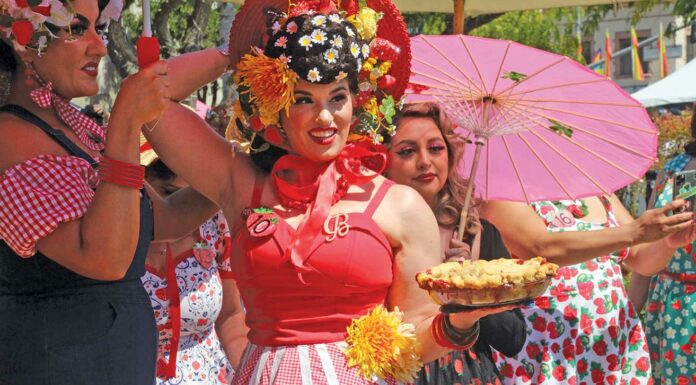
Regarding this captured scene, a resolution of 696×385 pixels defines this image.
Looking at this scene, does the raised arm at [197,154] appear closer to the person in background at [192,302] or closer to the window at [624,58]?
the person in background at [192,302]

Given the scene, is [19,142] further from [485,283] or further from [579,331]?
[579,331]

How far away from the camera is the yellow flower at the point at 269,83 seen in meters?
3.16

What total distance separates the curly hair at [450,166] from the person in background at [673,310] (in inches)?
90.4

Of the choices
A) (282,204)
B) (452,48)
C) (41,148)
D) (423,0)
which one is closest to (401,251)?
(282,204)

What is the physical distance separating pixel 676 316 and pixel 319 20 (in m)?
3.80

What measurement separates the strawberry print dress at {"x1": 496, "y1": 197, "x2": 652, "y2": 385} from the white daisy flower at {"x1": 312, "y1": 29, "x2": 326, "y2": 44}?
2.23 metres

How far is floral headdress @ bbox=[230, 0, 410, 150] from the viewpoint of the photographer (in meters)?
3.17

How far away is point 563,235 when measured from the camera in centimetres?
485

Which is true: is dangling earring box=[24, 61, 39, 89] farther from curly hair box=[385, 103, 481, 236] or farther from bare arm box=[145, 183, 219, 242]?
curly hair box=[385, 103, 481, 236]

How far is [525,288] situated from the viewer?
285cm

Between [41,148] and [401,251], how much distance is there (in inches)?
44.3

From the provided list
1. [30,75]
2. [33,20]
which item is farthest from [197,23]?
[33,20]

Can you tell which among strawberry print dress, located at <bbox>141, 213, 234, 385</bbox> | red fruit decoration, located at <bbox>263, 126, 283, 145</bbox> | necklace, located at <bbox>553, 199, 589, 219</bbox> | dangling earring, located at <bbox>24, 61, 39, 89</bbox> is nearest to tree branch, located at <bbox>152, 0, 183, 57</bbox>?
strawberry print dress, located at <bbox>141, 213, 234, 385</bbox>

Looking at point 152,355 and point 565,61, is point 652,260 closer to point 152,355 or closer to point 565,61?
point 565,61
